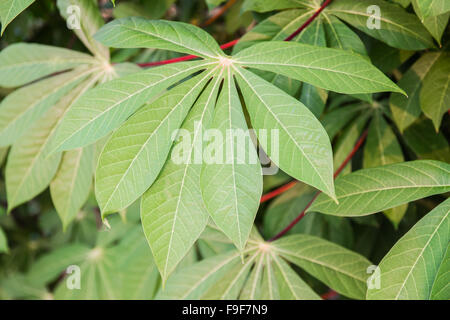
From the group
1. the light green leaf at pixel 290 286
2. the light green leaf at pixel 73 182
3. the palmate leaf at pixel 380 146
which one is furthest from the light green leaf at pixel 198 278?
the palmate leaf at pixel 380 146

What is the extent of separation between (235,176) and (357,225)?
0.82 metres

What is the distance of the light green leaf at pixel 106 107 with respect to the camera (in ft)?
2.25

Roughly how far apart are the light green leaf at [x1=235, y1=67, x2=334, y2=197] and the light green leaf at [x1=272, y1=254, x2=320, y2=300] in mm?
397

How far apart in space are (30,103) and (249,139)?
2.06 ft

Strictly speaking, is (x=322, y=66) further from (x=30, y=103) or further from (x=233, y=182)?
(x=30, y=103)

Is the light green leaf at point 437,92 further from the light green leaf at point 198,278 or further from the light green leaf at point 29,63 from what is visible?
the light green leaf at point 29,63

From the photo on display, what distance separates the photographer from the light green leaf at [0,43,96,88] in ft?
3.21

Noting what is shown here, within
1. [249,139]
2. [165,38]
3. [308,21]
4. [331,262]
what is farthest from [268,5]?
[331,262]

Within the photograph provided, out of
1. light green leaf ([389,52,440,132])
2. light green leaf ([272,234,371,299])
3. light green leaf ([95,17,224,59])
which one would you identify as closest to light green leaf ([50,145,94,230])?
light green leaf ([95,17,224,59])

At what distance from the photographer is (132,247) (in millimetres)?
1345

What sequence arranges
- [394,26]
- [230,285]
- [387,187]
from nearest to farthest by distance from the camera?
[387,187] < [394,26] < [230,285]

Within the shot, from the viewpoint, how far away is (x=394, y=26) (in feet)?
2.75
